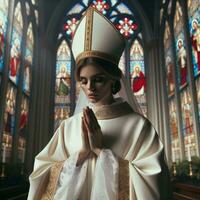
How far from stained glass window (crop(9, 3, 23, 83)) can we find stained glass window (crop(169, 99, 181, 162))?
20.7ft

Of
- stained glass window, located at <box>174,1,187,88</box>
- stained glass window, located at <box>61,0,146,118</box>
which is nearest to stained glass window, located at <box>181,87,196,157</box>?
stained glass window, located at <box>174,1,187,88</box>

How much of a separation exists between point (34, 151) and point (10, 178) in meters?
3.11

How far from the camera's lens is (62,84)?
1243 centimetres

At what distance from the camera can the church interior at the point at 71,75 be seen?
8.05 m

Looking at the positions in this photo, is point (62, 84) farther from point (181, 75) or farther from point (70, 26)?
point (181, 75)

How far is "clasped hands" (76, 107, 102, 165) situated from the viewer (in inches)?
56.7

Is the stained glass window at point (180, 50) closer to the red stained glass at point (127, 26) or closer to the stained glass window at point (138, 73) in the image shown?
the stained glass window at point (138, 73)

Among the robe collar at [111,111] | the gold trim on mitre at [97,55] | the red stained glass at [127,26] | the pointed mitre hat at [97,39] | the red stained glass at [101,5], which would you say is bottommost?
the robe collar at [111,111]

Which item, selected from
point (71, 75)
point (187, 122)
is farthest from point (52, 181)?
point (71, 75)

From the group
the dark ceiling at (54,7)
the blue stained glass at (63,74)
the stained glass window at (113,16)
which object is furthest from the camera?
the stained glass window at (113,16)

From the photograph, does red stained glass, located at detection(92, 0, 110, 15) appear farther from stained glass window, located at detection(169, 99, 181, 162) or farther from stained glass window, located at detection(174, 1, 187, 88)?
stained glass window, located at detection(169, 99, 181, 162)

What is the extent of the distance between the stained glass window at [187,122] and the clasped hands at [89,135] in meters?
7.05

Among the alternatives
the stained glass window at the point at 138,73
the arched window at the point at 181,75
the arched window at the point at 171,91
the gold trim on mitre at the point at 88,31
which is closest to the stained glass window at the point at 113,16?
the stained glass window at the point at 138,73

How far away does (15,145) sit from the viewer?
29.1 ft
